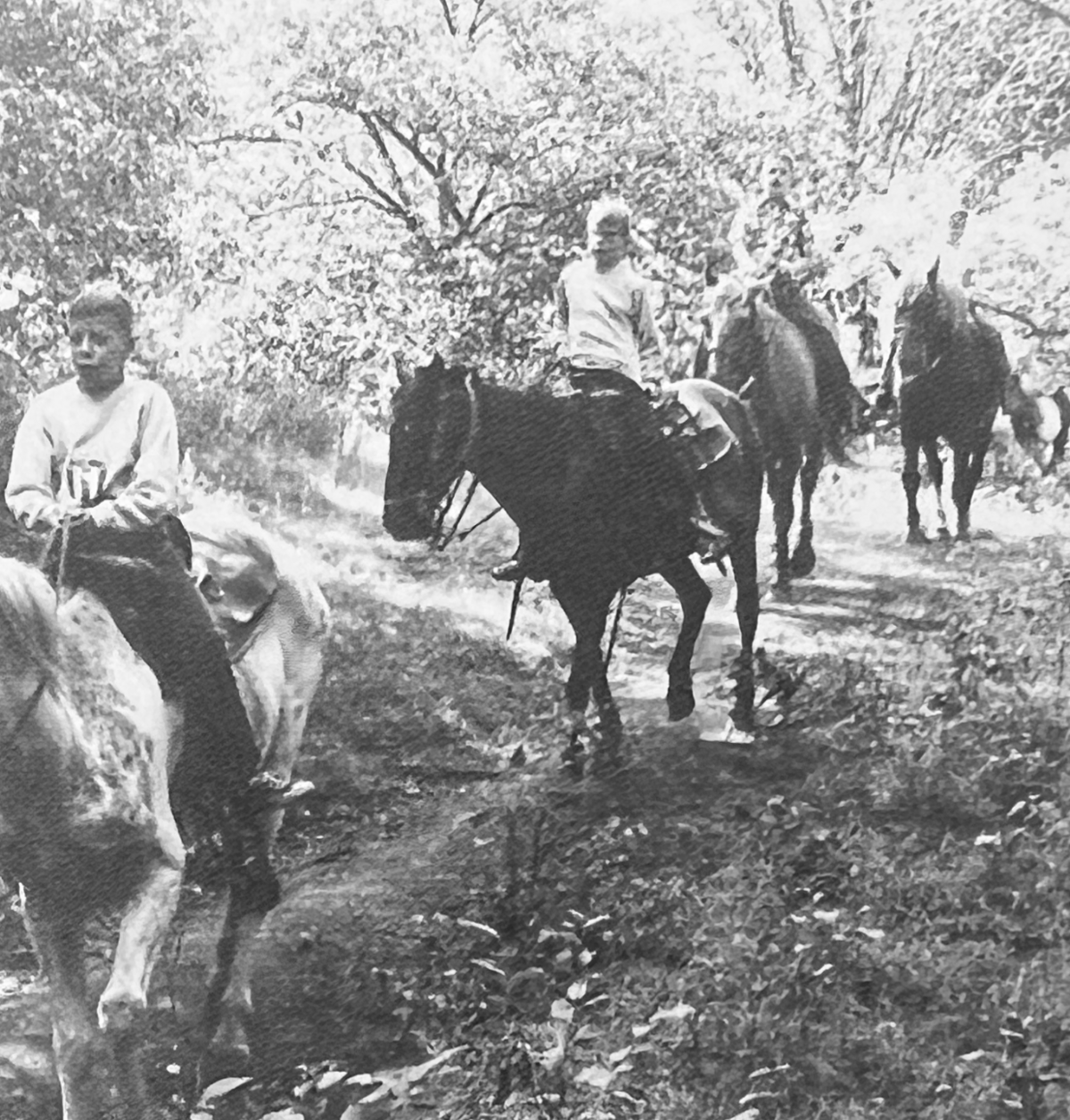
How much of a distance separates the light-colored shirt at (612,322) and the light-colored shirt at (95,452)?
1.12m

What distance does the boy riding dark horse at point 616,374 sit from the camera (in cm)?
377

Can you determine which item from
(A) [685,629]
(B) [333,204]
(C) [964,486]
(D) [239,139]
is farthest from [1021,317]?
(D) [239,139]

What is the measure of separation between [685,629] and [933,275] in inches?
45.8

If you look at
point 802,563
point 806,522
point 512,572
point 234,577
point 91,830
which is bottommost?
point 91,830

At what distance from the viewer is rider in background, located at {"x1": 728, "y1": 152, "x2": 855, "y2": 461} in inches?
149

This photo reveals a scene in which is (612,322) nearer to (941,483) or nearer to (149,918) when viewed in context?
(941,483)

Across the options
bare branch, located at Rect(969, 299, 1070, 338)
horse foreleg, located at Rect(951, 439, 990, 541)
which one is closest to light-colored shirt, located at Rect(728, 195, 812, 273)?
bare branch, located at Rect(969, 299, 1070, 338)

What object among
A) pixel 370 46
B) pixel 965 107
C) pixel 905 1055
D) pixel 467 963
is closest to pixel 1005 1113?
pixel 905 1055

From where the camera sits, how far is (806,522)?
379 cm

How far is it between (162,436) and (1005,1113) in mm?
2704

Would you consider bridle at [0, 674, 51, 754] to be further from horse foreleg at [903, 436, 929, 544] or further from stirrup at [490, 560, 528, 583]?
horse foreleg at [903, 436, 929, 544]

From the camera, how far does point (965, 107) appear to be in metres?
3.79

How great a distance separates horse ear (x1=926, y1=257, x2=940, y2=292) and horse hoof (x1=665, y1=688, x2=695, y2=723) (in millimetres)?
1269

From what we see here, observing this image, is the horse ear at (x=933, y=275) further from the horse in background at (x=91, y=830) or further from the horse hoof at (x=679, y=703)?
the horse in background at (x=91, y=830)
